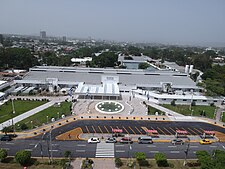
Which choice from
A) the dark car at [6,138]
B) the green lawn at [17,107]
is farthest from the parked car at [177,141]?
the green lawn at [17,107]

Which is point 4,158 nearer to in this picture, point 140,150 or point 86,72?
point 140,150

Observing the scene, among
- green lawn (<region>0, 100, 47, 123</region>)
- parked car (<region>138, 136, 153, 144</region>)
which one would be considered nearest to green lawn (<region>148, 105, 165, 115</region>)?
parked car (<region>138, 136, 153, 144</region>)

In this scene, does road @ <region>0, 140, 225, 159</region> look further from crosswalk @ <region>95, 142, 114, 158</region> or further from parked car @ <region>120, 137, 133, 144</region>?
parked car @ <region>120, 137, 133, 144</region>

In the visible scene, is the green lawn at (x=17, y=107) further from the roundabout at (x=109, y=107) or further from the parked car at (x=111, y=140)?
the parked car at (x=111, y=140)

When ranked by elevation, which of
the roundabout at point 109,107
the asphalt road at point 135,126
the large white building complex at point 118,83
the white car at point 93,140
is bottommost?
the asphalt road at point 135,126

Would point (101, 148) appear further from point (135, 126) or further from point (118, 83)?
point (118, 83)

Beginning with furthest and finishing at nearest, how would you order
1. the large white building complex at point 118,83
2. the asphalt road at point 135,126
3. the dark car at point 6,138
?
1. the large white building complex at point 118,83
2. the asphalt road at point 135,126
3. the dark car at point 6,138
